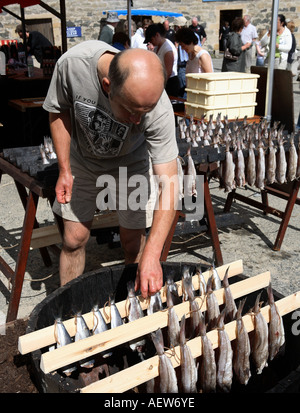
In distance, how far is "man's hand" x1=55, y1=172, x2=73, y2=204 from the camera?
297cm

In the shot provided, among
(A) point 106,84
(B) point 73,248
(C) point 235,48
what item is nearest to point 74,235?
(B) point 73,248

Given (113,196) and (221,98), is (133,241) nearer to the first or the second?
(113,196)

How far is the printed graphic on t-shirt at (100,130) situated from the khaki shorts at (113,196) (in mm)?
249

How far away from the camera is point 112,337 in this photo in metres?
2.05

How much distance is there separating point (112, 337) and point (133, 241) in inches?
54.0

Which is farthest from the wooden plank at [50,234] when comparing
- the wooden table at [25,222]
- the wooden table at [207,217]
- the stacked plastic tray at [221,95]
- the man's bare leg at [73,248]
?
the stacked plastic tray at [221,95]

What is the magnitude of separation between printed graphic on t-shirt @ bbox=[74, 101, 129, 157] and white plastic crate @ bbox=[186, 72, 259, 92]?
290cm

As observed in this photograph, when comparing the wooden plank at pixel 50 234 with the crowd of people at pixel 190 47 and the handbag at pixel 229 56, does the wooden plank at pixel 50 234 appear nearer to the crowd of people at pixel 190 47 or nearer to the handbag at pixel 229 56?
the crowd of people at pixel 190 47

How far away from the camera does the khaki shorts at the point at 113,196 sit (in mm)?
3182

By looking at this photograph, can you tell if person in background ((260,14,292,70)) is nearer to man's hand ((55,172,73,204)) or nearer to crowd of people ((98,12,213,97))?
crowd of people ((98,12,213,97))

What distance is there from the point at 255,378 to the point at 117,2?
22.1 m

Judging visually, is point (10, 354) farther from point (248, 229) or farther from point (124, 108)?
Answer: point (248, 229)

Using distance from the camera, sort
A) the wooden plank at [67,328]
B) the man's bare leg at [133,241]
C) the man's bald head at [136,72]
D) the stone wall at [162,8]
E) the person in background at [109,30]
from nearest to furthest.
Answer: the wooden plank at [67,328]
the man's bald head at [136,72]
the man's bare leg at [133,241]
the person in background at [109,30]
the stone wall at [162,8]

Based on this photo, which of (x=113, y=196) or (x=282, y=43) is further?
(x=282, y=43)
